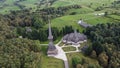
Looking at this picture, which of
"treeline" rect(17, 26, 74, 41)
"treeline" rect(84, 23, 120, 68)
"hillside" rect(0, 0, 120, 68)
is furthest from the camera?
"treeline" rect(17, 26, 74, 41)

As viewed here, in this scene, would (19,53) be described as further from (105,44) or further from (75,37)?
(105,44)

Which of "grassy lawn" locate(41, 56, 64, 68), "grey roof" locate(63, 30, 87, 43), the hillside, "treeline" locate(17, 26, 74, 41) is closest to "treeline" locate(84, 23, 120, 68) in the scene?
the hillside

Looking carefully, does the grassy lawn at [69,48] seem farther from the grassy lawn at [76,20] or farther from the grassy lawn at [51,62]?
the grassy lawn at [76,20]

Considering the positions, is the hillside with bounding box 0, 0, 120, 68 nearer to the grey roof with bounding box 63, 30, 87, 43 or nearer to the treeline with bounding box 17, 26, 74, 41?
the treeline with bounding box 17, 26, 74, 41

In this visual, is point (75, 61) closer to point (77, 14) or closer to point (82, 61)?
point (82, 61)

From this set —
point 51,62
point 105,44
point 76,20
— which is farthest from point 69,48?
point 76,20

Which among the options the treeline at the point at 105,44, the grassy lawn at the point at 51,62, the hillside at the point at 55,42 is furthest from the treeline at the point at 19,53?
the treeline at the point at 105,44
